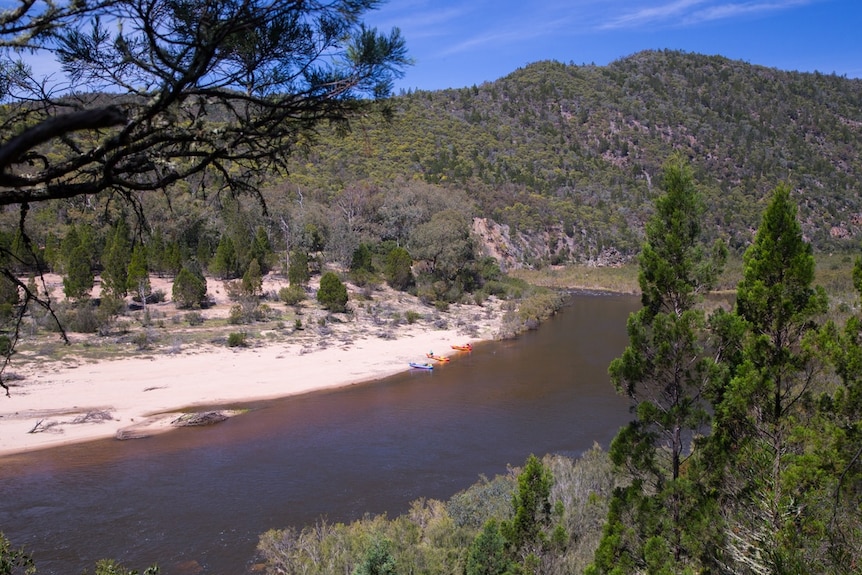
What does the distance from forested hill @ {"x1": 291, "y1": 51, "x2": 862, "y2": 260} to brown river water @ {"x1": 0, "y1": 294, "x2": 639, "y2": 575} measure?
3393 cm

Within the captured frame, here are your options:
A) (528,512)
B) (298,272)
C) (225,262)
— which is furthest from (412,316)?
(528,512)

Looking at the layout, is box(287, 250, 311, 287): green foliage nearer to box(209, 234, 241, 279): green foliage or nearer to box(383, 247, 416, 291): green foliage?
box(209, 234, 241, 279): green foliage

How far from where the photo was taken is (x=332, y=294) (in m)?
30.3

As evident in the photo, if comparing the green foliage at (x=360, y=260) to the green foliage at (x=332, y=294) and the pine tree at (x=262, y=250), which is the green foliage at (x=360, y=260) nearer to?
the pine tree at (x=262, y=250)

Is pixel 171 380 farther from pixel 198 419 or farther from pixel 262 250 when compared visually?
pixel 262 250

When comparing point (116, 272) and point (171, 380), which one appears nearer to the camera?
point (171, 380)

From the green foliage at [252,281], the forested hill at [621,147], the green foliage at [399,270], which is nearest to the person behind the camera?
the green foliage at [252,281]

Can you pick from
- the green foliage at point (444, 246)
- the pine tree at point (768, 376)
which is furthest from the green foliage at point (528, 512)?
the green foliage at point (444, 246)

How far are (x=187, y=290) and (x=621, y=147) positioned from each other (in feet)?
238

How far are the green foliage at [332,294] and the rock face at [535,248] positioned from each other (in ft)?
89.8

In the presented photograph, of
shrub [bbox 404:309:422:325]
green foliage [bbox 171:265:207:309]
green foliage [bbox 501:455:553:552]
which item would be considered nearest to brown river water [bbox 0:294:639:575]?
green foliage [bbox 501:455:553:552]

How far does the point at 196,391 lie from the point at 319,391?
403cm

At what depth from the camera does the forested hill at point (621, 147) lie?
64.2 m

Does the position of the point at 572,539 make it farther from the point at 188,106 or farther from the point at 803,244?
the point at 188,106
